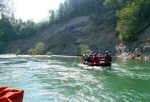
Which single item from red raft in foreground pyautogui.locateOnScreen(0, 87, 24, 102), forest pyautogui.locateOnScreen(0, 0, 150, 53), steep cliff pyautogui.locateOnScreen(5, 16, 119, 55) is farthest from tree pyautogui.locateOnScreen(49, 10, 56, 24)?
red raft in foreground pyautogui.locateOnScreen(0, 87, 24, 102)

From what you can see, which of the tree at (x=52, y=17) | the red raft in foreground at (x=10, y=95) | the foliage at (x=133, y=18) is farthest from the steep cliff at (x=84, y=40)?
the red raft in foreground at (x=10, y=95)

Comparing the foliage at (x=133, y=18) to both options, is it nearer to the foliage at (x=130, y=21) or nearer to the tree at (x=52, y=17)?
the foliage at (x=130, y=21)

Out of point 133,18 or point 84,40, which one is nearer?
point 133,18

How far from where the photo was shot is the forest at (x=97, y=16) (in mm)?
51281

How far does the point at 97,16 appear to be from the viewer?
75.6 meters

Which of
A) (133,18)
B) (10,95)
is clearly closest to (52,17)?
(133,18)

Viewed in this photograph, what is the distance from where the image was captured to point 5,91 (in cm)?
594

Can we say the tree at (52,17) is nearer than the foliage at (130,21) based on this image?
No

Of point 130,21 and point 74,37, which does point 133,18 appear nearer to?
point 130,21

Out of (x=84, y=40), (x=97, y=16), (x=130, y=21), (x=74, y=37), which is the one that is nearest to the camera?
(x=130, y=21)

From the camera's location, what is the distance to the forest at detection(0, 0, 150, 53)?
51.3 metres

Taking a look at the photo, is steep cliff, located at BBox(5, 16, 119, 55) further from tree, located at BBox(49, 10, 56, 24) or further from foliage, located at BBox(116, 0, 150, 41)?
foliage, located at BBox(116, 0, 150, 41)

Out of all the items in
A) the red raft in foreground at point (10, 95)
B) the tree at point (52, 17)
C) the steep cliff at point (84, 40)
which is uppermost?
the tree at point (52, 17)

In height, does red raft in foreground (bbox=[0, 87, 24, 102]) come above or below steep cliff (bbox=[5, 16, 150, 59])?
below
